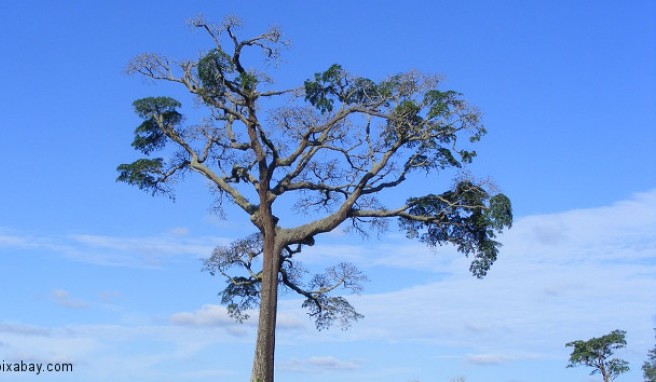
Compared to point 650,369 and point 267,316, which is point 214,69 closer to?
point 267,316

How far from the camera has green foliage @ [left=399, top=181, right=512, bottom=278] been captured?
1054 inches

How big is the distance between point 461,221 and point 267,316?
7.10m

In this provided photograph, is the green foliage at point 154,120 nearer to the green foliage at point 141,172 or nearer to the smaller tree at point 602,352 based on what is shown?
the green foliage at point 141,172

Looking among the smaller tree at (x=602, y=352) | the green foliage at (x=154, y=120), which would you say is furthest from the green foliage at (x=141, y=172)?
the smaller tree at (x=602, y=352)

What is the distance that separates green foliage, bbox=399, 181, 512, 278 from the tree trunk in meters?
4.75

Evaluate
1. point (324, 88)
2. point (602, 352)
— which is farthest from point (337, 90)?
point (602, 352)

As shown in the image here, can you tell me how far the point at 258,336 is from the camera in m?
24.1

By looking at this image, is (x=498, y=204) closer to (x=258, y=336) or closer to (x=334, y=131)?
(x=334, y=131)

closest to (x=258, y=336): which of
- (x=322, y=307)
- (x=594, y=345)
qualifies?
(x=322, y=307)

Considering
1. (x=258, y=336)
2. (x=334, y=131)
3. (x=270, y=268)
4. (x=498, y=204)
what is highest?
(x=334, y=131)

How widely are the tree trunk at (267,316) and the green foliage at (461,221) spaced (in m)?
4.75

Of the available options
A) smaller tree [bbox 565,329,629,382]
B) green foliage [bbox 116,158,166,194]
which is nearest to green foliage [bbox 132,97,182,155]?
green foliage [bbox 116,158,166,194]

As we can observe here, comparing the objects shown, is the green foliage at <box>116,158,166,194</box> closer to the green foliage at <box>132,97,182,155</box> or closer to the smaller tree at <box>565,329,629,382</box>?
the green foliage at <box>132,97,182,155</box>

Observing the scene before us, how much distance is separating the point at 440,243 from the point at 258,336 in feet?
23.3
